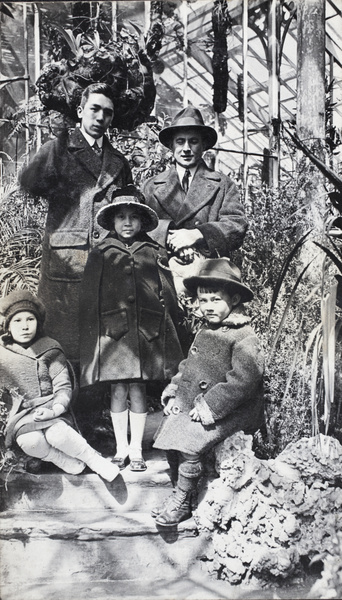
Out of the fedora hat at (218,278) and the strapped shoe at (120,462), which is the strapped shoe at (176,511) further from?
the fedora hat at (218,278)

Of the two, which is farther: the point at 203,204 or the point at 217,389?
the point at 203,204

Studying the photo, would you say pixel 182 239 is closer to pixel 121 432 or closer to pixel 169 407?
pixel 169 407

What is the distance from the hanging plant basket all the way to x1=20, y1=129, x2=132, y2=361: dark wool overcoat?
19cm

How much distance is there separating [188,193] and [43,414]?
4.06ft

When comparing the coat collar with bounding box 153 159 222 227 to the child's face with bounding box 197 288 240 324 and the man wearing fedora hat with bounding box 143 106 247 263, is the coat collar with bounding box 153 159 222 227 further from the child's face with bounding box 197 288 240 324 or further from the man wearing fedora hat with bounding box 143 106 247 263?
the child's face with bounding box 197 288 240 324

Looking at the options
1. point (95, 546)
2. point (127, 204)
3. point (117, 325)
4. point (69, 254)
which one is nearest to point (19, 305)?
point (69, 254)

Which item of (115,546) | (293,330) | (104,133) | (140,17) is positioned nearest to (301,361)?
(293,330)

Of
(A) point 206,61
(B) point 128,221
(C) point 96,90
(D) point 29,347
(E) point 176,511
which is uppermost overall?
(A) point 206,61

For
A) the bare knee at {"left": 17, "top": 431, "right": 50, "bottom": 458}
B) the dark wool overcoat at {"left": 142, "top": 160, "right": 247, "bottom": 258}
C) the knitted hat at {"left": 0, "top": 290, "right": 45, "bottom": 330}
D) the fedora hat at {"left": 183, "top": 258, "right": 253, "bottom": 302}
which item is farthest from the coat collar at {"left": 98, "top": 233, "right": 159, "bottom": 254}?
the bare knee at {"left": 17, "top": 431, "right": 50, "bottom": 458}

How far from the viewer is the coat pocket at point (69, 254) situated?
9.94 ft

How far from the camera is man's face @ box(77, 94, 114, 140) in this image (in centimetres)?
301

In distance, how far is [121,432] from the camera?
2961 millimetres

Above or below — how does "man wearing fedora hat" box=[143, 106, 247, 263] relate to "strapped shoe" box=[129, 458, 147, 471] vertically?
above

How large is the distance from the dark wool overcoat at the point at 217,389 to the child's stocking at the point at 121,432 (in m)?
0.15
